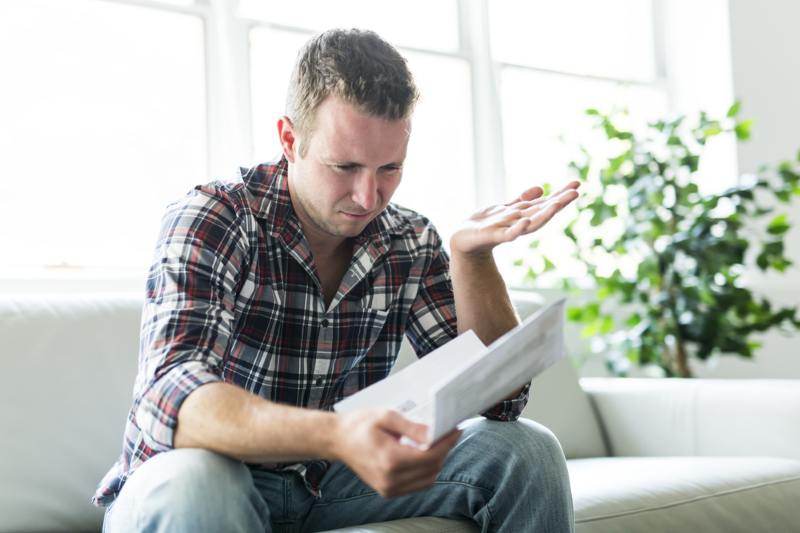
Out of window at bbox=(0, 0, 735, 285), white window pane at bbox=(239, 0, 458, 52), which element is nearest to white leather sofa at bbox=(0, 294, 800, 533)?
window at bbox=(0, 0, 735, 285)

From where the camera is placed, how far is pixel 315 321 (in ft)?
3.58

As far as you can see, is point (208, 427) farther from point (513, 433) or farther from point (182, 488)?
point (513, 433)

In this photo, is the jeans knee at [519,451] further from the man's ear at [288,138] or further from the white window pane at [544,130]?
the white window pane at [544,130]

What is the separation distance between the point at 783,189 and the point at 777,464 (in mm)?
1341

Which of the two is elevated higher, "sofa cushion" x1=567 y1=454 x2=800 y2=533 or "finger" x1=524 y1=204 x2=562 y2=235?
"finger" x1=524 y1=204 x2=562 y2=235

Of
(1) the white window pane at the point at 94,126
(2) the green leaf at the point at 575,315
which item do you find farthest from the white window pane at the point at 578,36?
(1) the white window pane at the point at 94,126

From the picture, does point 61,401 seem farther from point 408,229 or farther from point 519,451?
point 519,451

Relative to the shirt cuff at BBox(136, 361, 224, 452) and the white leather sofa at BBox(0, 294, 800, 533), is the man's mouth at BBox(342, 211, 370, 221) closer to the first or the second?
the shirt cuff at BBox(136, 361, 224, 452)

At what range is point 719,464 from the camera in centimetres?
142

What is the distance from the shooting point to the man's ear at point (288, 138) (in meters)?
1.12

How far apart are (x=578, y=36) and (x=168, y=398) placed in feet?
9.25

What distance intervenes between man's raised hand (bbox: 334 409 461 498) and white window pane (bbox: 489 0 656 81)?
2407 mm

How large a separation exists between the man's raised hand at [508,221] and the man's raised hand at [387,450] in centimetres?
34

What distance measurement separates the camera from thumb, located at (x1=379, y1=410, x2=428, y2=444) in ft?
2.19
